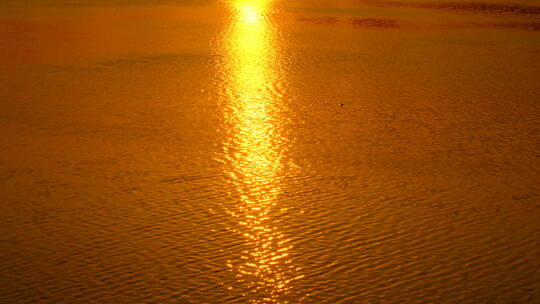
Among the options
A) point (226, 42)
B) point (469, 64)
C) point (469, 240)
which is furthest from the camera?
point (226, 42)

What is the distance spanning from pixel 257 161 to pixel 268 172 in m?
0.23

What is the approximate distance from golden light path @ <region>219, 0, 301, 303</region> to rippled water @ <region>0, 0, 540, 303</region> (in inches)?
0.5

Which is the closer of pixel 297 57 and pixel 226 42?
pixel 297 57

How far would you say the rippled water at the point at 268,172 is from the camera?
Result: 3.29 metres

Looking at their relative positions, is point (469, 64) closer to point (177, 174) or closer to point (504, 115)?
point (504, 115)

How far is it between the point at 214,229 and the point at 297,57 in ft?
16.2

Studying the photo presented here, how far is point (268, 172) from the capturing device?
4.68 meters

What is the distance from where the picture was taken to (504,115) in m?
5.98

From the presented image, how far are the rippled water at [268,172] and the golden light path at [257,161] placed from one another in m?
0.01

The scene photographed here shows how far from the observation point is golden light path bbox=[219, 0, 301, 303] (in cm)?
332

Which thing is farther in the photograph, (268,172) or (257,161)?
(257,161)

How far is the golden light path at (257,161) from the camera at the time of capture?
3320 mm

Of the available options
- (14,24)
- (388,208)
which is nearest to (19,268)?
(388,208)

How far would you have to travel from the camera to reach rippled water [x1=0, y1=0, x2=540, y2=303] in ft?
10.8
